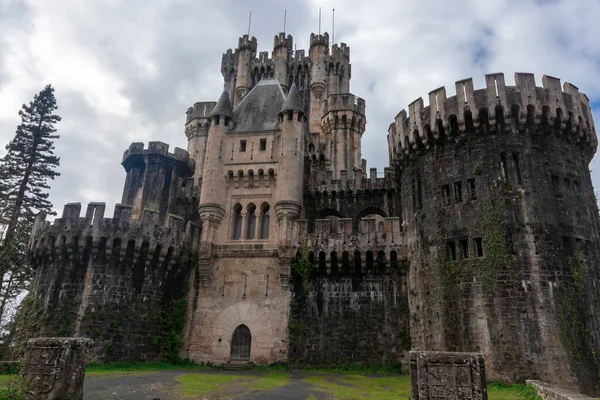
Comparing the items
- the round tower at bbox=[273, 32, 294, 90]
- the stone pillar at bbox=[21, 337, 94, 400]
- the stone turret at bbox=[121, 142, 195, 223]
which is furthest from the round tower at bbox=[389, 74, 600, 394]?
the round tower at bbox=[273, 32, 294, 90]

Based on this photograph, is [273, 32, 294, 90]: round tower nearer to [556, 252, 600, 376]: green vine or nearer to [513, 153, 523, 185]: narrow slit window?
[513, 153, 523, 185]: narrow slit window

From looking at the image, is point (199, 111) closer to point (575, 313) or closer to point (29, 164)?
point (29, 164)

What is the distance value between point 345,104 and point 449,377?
33460mm

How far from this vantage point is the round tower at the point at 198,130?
36812 mm

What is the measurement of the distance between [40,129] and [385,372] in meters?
35.0

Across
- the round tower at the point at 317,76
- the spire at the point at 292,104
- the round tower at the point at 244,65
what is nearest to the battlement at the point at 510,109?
the spire at the point at 292,104

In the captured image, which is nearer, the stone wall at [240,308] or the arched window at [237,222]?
the stone wall at [240,308]

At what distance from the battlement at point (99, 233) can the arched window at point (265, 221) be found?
16.9ft

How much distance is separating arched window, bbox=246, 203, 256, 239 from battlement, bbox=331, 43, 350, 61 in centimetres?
2693

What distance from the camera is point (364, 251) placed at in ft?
82.0

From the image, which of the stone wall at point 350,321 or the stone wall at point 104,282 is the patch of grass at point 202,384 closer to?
the stone wall at point 350,321

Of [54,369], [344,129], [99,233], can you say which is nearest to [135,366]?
[99,233]

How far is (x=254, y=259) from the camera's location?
26.4 m

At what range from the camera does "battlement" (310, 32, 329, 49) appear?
161 ft
